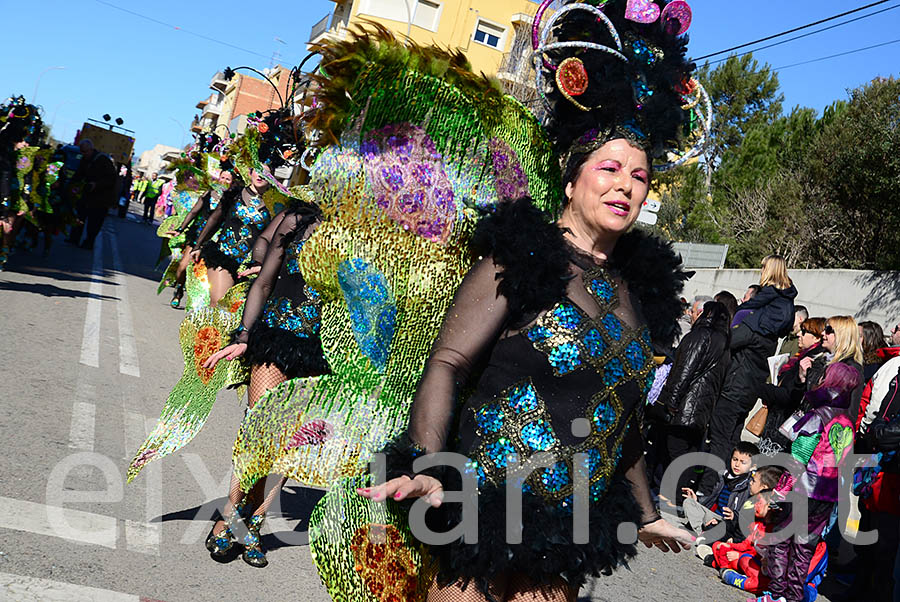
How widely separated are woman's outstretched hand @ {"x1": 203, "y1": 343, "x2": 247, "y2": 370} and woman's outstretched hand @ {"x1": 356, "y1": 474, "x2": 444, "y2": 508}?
213 centimetres

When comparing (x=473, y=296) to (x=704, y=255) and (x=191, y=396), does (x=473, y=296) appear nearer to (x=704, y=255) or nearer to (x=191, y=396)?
(x=191, y=396)

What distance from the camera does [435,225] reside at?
93.6 inches

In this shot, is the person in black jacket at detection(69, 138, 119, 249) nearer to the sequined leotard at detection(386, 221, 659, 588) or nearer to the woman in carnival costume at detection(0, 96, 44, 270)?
the woman in carnival costume at detection(0, 96, 44, 270)

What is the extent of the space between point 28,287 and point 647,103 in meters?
9.81

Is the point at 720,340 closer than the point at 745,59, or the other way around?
the point at 720,340

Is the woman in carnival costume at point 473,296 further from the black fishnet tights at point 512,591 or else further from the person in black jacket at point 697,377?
the person in black jacket at point 697,377

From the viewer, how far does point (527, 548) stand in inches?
86.0

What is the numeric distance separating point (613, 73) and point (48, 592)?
282 centimetres

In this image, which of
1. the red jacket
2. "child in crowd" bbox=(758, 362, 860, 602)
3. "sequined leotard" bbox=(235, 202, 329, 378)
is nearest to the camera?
"sequined leotard" bbox=(235, 202, 329, 378)

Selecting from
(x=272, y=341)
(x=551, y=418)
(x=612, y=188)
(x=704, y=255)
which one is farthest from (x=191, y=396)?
(x=704, y=255)

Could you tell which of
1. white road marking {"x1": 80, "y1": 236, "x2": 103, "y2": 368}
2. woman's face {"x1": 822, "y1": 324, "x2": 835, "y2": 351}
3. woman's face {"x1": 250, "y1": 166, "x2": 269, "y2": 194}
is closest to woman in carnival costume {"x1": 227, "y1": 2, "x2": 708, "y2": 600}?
woman's face {"x1": 250, "y1": 166, "x2": 269, "y2": 194}

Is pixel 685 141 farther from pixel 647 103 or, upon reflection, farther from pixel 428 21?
pixel 428 21

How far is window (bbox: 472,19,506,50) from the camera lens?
4047 centimetres

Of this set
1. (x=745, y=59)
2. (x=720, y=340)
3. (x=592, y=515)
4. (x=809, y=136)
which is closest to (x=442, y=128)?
(x=592, y=515)
